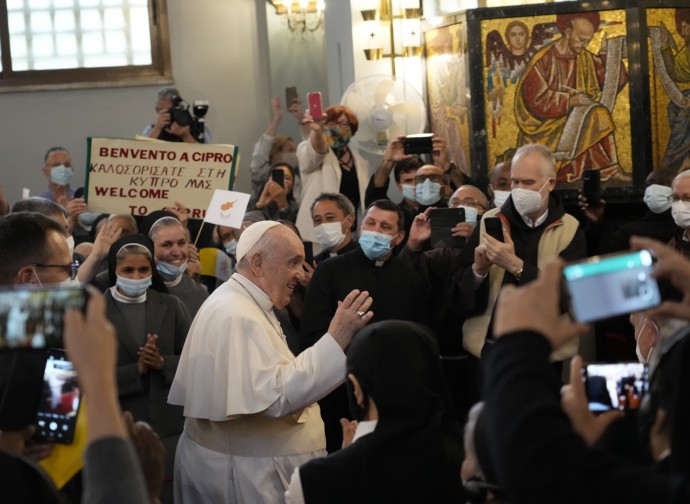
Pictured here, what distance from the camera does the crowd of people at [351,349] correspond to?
2484 mm

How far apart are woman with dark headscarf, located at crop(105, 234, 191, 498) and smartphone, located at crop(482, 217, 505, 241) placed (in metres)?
1.84

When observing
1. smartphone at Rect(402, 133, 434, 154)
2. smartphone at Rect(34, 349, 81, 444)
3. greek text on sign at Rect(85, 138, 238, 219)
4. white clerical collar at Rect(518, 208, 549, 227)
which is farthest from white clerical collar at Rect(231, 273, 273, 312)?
smartphone at Rect(402, 133, 434, 154)

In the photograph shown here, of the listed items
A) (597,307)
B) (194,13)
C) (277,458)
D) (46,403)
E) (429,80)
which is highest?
(194,13)

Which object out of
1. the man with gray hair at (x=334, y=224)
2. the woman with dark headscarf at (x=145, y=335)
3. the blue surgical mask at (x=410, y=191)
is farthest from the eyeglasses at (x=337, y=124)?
the woman with dark headscarf at (x=145, y=335)

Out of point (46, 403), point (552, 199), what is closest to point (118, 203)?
point (552, 199)

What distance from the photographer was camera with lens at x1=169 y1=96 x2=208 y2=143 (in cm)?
1077

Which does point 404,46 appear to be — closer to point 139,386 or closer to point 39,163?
point 39,163

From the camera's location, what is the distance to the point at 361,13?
12.7 m

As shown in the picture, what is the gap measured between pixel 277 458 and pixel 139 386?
1322mm

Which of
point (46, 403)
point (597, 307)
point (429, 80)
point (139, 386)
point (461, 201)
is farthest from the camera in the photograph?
point (429, 80)

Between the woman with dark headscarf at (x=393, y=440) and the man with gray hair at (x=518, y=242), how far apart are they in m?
3.17

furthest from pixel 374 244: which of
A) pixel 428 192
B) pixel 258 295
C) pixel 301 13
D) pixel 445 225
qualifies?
pixel 301 13

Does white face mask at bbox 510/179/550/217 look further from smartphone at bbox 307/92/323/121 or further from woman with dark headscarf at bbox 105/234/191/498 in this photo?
smartphone at bbox 307/92/323/121

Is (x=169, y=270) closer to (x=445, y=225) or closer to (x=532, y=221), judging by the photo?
(x=445, y=225)
